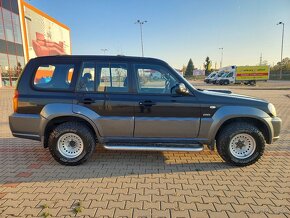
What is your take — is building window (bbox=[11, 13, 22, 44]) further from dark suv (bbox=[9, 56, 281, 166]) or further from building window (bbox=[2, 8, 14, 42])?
dark suv (bbox=[9, 56, 281, 166])

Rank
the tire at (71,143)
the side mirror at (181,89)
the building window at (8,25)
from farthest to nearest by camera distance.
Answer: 1. the building window at (8,25)
2. the tire at (71,143)
3. the side mirror at (181,89)

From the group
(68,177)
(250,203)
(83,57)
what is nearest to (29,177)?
(68,177)

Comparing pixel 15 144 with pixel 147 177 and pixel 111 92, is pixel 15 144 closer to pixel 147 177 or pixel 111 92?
pixel 111 92

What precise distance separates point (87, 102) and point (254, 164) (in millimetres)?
3365

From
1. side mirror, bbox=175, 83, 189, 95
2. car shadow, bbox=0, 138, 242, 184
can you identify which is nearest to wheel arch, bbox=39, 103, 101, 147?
car shadow, bbox=0, 138, 242, 184

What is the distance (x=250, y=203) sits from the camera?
3.09m

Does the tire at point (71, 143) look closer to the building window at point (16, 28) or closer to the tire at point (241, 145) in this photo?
the tire at point (241, 145)

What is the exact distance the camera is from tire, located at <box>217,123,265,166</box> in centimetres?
419

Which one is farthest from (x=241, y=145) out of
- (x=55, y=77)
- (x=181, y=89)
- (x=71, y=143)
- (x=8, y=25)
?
(x=8, y=25)

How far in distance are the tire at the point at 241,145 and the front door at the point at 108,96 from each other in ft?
5.63

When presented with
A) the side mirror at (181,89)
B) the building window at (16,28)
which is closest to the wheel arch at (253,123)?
the side mirror at (181,89)

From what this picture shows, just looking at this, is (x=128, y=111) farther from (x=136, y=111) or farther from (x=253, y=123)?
(x=253, y=123)

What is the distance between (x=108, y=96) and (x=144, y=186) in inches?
66.3

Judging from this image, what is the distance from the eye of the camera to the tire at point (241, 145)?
4.19 m
